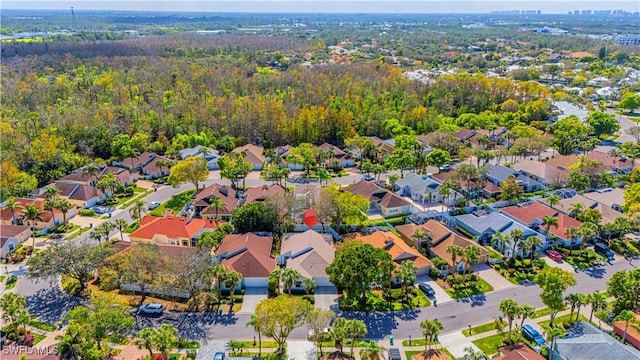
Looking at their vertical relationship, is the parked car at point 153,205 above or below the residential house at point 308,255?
below

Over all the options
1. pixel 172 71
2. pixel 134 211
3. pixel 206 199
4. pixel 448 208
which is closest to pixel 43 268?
pixel 134 211

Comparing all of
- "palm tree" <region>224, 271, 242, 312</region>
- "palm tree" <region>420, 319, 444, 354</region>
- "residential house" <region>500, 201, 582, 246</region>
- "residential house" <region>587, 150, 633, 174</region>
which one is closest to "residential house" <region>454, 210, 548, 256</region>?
"residential house" <region>500, 201, 582, 246</region>

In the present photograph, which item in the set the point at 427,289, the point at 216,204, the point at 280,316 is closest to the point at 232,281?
the point at 280,316

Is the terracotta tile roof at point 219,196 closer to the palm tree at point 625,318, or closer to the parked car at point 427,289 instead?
the parked car at point 427,289

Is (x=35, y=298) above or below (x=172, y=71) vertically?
below

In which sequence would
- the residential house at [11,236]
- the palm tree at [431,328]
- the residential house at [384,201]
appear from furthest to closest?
the residential house at [384,201] → the residential house at [11,236] → the palm tree at [431,328]

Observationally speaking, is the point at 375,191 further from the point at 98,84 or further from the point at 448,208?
the point at 98,84

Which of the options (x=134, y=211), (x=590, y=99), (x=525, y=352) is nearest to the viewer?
(x=525, y=352)

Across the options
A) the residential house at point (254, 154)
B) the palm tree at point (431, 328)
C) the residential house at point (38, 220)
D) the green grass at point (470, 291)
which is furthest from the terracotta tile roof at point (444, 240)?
the residential house at point (38, 220)
